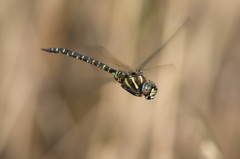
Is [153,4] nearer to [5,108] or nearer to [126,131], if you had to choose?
[126,131]

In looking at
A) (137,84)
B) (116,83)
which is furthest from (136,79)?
(116,83)

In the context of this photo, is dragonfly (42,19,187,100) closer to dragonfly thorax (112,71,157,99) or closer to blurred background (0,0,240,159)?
dragonfly thorax (112,71,157,99)

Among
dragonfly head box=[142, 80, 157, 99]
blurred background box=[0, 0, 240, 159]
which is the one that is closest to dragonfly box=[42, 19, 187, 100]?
dragonfly head box=[142, 80, 157, 99]

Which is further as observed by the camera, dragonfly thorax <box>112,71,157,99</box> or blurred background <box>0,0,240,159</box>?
blurred background <box>0,0,240,159</box>

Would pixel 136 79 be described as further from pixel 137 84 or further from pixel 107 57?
pixel 107 57

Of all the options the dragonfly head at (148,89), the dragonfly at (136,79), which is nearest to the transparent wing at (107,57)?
the dragonfly at (136,79)

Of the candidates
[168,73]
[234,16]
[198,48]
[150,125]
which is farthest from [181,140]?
[234,16]

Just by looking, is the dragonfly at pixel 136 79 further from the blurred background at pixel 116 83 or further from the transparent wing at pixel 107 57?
the blurred background at pixel 116 83

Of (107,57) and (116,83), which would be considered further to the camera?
(116,83)
